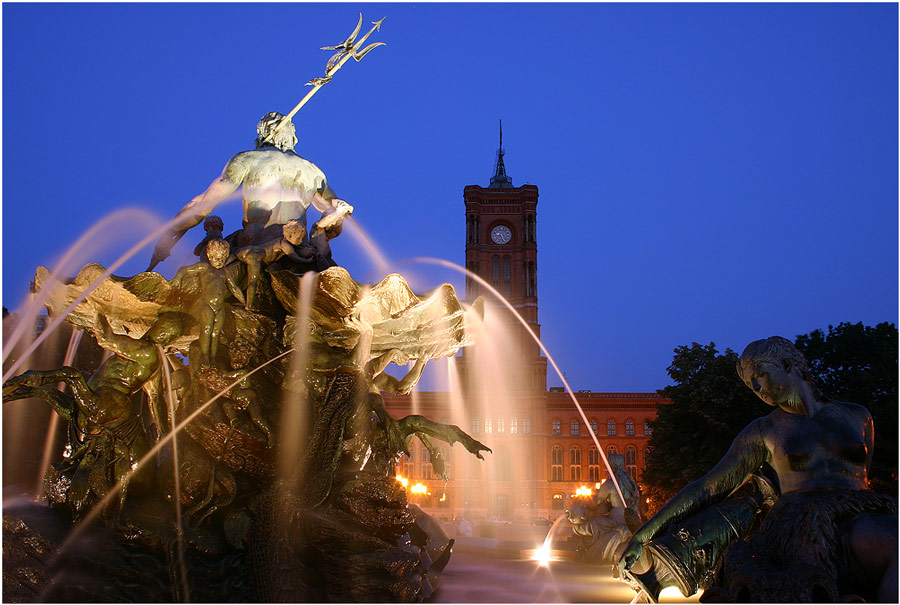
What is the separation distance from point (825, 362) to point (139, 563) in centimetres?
2464

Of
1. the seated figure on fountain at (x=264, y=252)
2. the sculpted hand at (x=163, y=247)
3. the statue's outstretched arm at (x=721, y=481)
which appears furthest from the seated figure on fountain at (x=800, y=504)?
the sculpted hand at (x=163, y=247)

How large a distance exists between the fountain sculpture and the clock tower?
72.8 metres

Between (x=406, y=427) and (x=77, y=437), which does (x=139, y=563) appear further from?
(x=406, y=427)

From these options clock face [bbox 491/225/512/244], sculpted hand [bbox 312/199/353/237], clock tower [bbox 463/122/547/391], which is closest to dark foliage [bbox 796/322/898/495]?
sculpted hand [bbox 312/199/353/237]

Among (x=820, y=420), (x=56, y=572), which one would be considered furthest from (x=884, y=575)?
(x=56, y=572)

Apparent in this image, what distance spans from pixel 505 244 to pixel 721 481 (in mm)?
80430

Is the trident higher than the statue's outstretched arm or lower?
higher

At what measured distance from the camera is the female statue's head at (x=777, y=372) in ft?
10.9

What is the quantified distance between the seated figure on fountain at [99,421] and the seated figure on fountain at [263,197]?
1372 mm

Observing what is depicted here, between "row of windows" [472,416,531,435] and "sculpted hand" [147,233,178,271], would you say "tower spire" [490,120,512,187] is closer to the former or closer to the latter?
"row of windows" [472,416,531,435]

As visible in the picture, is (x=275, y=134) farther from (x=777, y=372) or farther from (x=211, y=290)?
(x=777, y=372)

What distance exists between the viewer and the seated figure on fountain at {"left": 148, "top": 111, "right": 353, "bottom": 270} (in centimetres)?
755

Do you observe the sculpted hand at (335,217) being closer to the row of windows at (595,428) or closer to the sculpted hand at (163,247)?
the sculpted hand at (163,247)

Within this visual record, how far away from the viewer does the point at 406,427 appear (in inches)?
277
